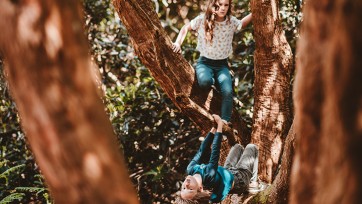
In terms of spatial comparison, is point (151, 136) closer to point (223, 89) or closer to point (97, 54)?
point (97, 54)

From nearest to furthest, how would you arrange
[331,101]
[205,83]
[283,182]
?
[331,101] → [283,182] → [205,83]

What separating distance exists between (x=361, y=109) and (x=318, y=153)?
0.21 meters

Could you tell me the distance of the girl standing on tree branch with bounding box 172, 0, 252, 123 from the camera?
4.22m

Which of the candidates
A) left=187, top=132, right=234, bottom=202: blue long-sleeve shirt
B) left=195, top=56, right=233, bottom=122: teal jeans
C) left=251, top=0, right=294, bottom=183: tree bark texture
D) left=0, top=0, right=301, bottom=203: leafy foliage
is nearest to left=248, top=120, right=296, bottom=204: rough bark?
left=187, top=132, right=234, bottom=202: blue long-sleeve shirt

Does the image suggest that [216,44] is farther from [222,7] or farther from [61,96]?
[61,96]

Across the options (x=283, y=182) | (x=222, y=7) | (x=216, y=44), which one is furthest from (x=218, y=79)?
(x=283, y=182)

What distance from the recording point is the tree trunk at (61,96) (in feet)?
4.44

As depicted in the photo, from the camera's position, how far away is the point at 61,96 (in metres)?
1.36

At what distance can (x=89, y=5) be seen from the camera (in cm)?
656

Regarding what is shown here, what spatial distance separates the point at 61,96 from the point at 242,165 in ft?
9.72

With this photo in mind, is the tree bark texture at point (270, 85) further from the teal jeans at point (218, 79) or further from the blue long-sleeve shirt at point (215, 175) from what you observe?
the blue long-sleeve shirt at point (215, 175)

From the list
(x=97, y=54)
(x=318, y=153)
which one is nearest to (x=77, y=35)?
(x=318, y=153)

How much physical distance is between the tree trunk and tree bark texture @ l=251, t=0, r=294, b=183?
304 cm

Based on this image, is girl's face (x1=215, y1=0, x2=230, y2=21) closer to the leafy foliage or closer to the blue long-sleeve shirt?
the blue long-sleeve shirt
